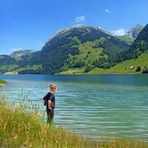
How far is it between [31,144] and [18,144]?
49 centimetres

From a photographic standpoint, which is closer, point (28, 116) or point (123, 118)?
point (28, 116)

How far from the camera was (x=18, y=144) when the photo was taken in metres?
14.6

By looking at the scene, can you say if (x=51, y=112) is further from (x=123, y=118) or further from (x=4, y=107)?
(x=123, y=118)

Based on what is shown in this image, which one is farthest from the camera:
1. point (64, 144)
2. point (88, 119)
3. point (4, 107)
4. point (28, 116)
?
point (88, 119)

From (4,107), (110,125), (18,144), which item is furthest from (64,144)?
(110,125)

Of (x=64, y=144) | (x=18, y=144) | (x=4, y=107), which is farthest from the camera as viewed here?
(x=4, y=107)

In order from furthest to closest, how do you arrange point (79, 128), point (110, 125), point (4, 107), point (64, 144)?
point (110, 125) < point (79, 128) < point (4, 107) < point (64, 144)

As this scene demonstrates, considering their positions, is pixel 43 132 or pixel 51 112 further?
pixel 51 112

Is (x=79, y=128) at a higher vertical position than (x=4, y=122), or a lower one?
lower

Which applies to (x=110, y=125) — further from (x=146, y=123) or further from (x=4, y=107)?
(x=4, y=107)

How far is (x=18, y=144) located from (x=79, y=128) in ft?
57.2

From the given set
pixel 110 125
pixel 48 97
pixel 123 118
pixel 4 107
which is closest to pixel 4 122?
pixel 4 107

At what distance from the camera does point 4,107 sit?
19.0 m

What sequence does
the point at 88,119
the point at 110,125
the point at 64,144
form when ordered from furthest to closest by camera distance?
the point at 88,119 → the point at 110,125 → the point at 64,144
